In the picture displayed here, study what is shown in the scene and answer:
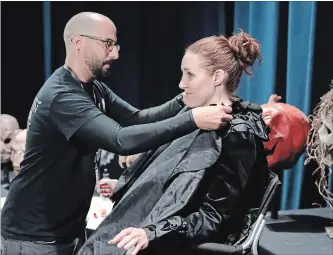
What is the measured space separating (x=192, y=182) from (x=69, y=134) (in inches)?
13.6

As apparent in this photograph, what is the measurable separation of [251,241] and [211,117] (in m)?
0.34

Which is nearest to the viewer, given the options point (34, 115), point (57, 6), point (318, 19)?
point (34, 115)

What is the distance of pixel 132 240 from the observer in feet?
4.31

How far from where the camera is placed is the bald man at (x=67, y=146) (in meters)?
1.49

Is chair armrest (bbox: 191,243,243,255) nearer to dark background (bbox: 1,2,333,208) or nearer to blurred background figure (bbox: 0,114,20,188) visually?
blurred background figure (bbox: 0,114,20,188)

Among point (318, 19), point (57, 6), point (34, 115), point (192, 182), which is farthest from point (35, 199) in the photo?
point (57, 6)

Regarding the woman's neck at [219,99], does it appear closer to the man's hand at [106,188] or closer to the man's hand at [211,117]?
the man's hand at [211,117]

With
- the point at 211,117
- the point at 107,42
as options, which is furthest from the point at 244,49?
the point at 107,42

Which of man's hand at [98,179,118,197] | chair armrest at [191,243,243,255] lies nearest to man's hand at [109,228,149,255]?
chair armrest at [191,243,243,255]

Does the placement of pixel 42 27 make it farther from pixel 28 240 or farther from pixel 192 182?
pixel 192 182

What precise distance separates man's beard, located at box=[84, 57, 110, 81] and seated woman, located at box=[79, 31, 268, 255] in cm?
24

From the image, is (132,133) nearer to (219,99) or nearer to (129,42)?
(219,99)

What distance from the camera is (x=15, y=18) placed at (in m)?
3.64

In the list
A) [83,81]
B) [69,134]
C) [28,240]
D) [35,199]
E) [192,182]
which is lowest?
[28,240]
